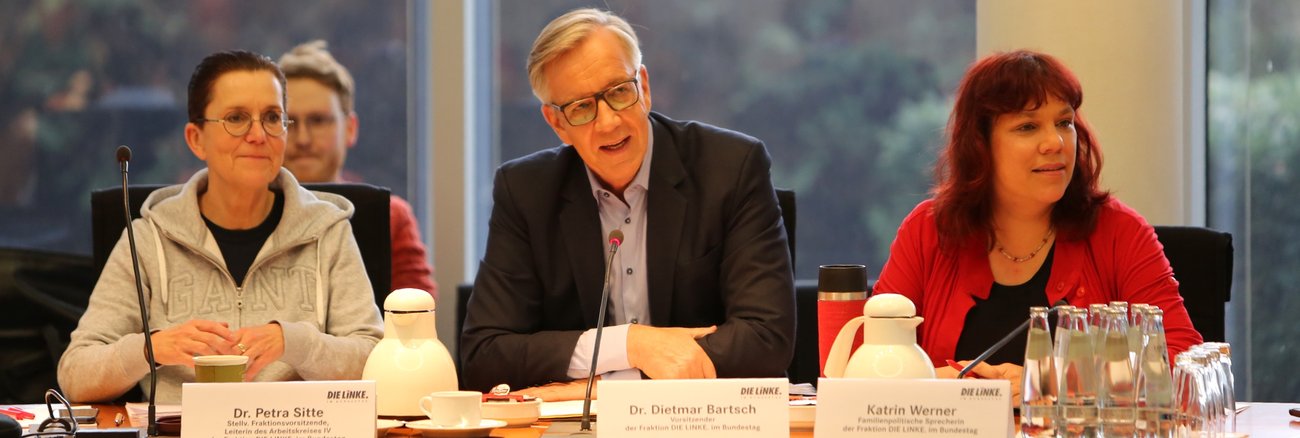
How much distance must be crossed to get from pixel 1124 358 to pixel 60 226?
14.0ft

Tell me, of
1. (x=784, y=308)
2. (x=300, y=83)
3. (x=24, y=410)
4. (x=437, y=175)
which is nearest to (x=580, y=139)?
(x=784, y=308)

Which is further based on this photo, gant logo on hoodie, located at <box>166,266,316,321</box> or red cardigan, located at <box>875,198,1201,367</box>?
gant logo on hoodie, located at <box>166,266,316,321</box>

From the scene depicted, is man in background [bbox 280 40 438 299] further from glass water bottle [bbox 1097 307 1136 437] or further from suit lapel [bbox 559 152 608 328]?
glass water bottle [bbox 1097 307 1136 437]

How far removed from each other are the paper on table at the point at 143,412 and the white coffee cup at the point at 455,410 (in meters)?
0.51

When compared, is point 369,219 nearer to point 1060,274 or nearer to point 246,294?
point 246,294

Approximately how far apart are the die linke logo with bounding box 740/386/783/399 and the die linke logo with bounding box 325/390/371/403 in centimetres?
50

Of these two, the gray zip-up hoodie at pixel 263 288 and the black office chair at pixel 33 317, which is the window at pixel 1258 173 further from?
the black office chair at pixel 33 317

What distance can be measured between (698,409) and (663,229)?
1.05 metres

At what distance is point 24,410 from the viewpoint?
2.28 m

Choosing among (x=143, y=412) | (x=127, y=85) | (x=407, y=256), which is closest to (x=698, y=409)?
(x=143, y=412)

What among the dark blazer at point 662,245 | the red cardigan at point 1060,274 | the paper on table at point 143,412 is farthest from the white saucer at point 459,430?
the red cardigan at point 1060,274

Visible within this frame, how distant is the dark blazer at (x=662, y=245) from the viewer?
107 inches

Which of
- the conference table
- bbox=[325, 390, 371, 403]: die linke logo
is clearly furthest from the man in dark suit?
bbox=[325, 390, 371, 403]: die linke logo

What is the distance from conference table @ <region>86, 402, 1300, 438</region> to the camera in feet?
6.33
